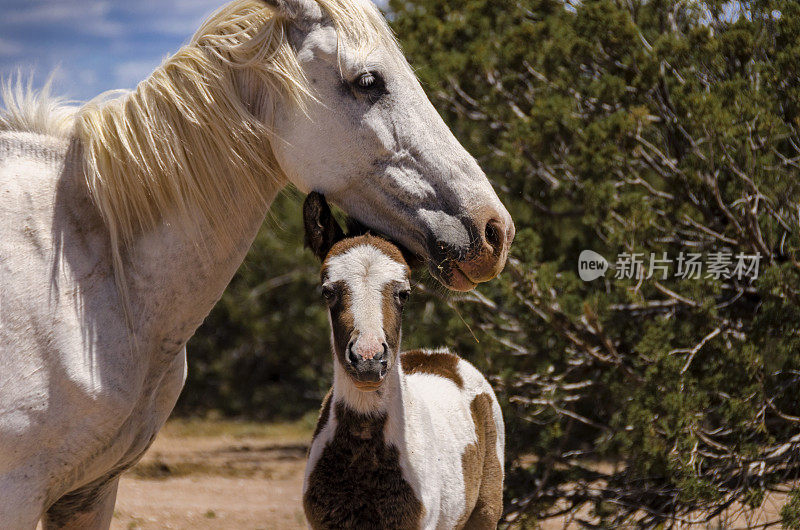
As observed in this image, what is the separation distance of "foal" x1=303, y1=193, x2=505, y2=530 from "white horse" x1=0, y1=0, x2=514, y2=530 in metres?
0.18

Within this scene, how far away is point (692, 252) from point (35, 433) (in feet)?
12.6

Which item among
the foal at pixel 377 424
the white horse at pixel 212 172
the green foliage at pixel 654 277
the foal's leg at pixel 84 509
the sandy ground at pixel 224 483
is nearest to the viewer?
the white horse at pixel 212 172

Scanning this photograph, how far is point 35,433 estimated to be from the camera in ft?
5.28

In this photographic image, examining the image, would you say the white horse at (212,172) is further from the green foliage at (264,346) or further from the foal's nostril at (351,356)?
the green foliage at (264,346)

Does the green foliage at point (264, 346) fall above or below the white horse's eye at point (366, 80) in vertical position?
below

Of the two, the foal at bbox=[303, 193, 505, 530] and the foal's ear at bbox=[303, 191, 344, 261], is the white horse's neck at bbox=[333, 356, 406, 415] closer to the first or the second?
the foal at bbox=[303, 193, 505, 530]

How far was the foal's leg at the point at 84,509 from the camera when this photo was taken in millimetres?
1899

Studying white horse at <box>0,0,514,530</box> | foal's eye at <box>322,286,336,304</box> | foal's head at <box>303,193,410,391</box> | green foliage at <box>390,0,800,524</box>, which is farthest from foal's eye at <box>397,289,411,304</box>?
green foliage at <box>390,0,800,524</box>

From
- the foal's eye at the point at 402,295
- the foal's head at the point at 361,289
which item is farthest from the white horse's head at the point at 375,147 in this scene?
the foal's eye at the point at 402,295

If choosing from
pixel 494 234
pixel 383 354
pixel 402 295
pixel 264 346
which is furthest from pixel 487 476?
pixel 264 346

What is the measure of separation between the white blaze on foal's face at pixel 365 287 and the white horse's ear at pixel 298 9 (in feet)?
2.06

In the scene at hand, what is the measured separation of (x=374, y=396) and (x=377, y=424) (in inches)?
3.5

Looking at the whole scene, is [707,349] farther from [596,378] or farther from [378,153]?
[378,153]

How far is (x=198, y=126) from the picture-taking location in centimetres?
179
